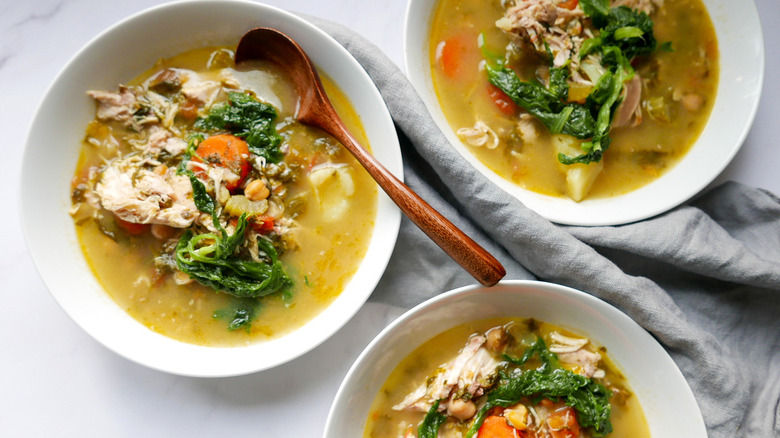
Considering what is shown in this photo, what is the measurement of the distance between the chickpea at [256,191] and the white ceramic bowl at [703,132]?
104 centimetres

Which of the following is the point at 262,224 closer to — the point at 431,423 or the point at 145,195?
the point at 145,195

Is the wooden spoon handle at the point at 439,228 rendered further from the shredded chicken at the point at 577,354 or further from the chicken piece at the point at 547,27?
the chicken piece at the point at 547,27

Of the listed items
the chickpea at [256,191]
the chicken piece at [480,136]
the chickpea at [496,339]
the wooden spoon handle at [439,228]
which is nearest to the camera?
the wooden spoon handle at [439,228]

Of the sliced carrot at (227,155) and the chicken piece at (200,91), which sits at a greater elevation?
the chicken piece at (200,91)

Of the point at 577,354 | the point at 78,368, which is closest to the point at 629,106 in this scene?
the point at 577,354

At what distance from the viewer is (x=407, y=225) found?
3.60 m

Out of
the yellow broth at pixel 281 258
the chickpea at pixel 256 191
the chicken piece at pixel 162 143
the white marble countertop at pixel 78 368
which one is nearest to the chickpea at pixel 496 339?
the white marble countertop at pixel 78 368

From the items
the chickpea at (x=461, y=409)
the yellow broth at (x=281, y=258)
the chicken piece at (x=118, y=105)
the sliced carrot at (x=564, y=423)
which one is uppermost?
the chicken piece at (x=118, y=105)

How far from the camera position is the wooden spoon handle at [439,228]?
322 centimetres

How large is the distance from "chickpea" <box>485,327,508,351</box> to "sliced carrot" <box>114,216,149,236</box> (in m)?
1.98

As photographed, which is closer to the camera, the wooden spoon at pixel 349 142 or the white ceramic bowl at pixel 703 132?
the wooden spoon at pixel 349 142

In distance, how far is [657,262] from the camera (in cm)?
375

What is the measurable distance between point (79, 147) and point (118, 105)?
317 mm

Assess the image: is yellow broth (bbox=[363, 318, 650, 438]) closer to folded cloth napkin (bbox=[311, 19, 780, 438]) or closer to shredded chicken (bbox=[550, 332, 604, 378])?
shredded chicken (bbox=[550, 332, 604, 378])
